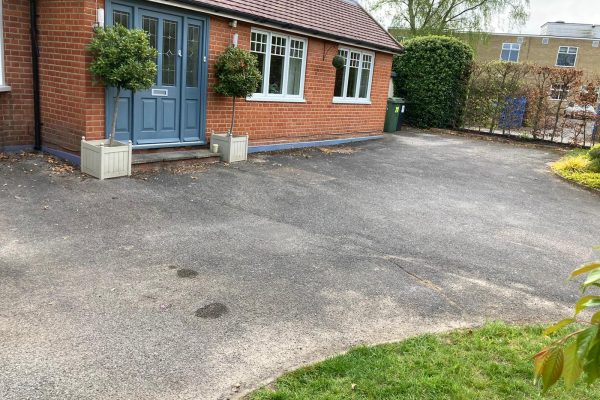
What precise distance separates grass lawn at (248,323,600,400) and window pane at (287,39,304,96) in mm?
9578

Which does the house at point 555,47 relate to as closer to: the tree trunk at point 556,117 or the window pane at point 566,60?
the window pane at point 566,60

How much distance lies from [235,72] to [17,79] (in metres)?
3.80

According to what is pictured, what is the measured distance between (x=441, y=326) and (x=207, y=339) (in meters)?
1.85

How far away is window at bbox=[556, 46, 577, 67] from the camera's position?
42438 mm

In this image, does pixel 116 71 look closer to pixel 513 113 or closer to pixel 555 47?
pixel 513 113

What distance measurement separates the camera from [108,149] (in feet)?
25.7

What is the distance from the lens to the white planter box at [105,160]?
25.6 feet

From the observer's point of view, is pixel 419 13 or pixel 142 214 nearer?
pixel 142 214

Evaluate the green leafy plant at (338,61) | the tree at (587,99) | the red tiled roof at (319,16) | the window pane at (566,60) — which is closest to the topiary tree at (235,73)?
the red tiled roof at (319,16)

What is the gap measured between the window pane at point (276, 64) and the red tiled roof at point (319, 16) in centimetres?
49

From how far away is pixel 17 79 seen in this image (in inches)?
338

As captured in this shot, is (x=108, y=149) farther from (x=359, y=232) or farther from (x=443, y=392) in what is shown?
(x=443, y=392)

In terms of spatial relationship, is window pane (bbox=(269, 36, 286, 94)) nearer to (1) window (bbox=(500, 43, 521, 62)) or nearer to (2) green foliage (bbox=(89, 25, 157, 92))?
(2) green foliage (bbox=(89, 25, 157, 92))

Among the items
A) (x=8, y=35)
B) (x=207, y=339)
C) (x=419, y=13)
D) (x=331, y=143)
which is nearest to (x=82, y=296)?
(x=207, y=339)
